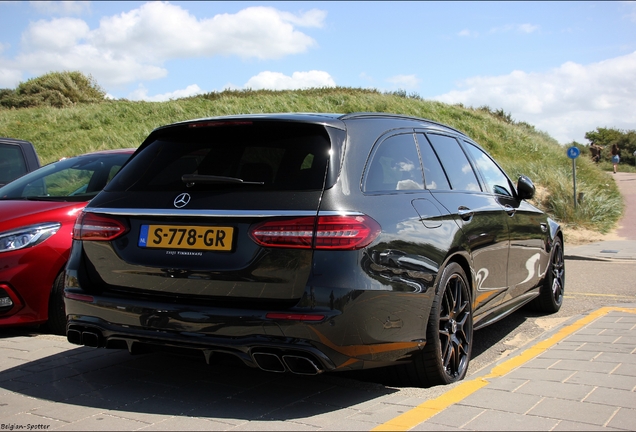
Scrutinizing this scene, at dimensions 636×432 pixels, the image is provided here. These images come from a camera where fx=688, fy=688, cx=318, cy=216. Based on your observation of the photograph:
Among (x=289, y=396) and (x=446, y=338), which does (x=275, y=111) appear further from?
(x=289, y=396)

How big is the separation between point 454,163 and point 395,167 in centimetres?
105

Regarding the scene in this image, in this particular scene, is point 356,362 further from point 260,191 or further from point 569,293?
point 569,293

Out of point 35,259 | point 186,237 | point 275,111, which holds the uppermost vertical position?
point 275,111

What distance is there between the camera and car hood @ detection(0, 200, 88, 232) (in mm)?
5547

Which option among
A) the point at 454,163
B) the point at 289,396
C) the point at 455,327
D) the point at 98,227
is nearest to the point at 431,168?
the point at 454,163

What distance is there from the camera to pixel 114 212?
3904 mm

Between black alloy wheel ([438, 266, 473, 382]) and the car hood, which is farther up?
the car hood

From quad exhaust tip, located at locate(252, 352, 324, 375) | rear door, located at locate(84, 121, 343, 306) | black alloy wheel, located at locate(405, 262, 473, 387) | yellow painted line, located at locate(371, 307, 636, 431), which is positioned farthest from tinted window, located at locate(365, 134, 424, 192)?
yellow painted line, located at locate(371, 307, 636, 431)

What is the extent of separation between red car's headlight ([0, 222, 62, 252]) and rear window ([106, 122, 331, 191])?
1.71m

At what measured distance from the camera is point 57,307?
5.58m

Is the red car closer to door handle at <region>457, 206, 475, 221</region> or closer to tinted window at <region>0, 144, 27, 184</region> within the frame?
tinted window at <region>0, 144, 27, 184</region>

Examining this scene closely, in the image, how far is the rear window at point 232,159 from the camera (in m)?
3.65

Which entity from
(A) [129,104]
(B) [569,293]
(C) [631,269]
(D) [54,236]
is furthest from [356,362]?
(A) [129,104]

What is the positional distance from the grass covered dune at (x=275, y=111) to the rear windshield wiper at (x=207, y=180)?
1826cm
